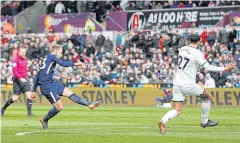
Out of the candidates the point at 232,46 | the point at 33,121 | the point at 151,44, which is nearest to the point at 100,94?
the point at 151,44

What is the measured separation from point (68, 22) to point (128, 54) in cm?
841

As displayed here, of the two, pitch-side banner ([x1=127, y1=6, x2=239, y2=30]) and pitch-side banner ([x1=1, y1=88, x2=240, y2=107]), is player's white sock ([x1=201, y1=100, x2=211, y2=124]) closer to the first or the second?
pitch-side banner ([x1=1, y1=88, x2=240, y2=107])

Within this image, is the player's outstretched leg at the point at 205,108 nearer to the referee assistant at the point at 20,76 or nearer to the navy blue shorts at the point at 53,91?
the navy blue shorts at the point at 53,91

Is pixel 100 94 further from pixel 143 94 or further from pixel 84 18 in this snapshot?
pixel 84 18

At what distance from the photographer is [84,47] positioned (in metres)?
45.1

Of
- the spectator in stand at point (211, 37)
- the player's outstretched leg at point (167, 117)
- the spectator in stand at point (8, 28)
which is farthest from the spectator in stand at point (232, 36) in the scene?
the player's outstretched leg at point (167, 117)

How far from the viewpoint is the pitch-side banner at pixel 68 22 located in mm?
47112

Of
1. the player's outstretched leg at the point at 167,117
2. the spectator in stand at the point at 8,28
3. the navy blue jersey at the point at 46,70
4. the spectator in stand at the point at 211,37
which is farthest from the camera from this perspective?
the spectator in stand at the point at 8,28

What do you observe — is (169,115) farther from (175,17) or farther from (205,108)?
(175,17)

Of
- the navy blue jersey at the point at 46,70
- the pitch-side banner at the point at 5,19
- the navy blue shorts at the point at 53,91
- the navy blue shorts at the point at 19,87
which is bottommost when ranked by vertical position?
the navy blue shorts at the point at 19,87

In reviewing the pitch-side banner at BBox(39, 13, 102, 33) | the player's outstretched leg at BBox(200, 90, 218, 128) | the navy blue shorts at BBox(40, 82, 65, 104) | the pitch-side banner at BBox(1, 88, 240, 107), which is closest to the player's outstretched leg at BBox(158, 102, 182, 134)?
the player's outstretched leg at BBox(200, 90, 218, 128)

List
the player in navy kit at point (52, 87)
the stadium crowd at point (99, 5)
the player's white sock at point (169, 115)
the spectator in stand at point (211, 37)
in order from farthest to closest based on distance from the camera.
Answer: the stadium crowd at point (99, 5), the spectator in stand at point (211, 37), the player in navy kit at point (52, 87), the player's white sock at point (169, 115)

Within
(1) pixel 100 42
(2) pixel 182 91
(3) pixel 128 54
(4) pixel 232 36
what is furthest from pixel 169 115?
(1) pixel 100 42

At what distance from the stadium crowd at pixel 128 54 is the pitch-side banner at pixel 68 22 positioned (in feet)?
5.06
